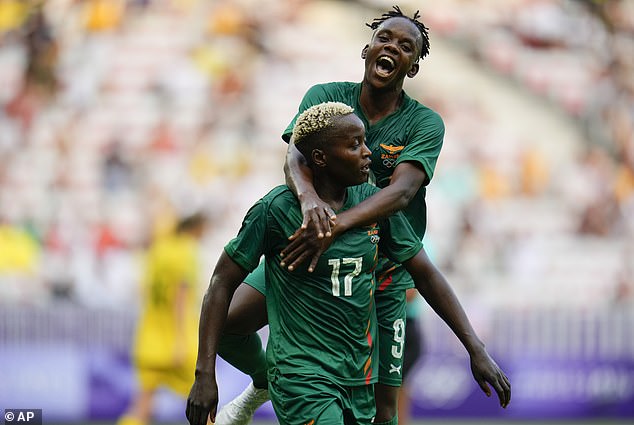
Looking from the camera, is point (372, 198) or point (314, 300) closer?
point (314, 300)

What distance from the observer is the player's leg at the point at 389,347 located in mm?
5348

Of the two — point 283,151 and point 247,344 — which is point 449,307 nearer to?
point 247,344

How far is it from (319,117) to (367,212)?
45cm

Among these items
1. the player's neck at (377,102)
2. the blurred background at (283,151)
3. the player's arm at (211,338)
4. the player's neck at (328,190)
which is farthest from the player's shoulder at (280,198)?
the blurred background at (283,151)

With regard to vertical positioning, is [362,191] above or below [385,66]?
below

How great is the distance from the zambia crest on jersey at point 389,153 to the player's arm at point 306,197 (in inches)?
20.2

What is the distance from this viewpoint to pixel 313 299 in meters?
4.58

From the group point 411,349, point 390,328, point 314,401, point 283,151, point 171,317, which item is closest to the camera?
point 314,401

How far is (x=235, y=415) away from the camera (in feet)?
18.7

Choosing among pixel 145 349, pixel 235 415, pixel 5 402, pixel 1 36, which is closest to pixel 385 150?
pixel 235 415

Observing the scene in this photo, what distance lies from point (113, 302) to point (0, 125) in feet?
8.91

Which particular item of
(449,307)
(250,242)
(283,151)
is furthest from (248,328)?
(283,151)

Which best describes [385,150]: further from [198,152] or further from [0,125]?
[0,125]

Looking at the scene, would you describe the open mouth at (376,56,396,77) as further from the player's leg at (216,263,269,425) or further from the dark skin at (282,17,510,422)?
the player's leg at (216,263,269,425)
